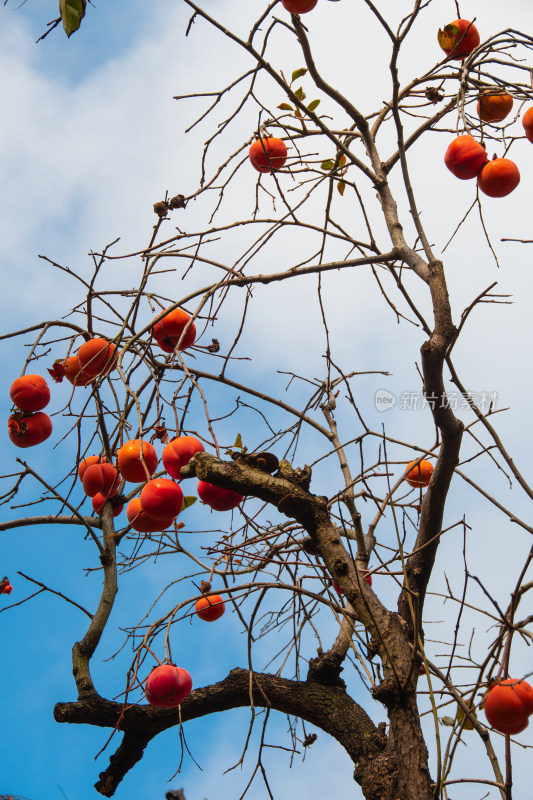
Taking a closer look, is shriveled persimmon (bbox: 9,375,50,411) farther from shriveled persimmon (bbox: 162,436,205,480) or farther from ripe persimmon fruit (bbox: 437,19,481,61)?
ripe persimmon fruit (bbox: 437,19,481,61)

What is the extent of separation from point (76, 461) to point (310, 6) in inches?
60.7

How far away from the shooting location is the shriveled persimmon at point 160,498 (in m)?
1.55

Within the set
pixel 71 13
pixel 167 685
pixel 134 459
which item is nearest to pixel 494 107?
pixel 71 13

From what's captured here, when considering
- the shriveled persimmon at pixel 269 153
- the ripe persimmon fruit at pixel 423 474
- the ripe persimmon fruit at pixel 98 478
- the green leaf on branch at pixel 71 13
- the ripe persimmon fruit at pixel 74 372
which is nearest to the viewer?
the green leaf on branch at pixel 71 13

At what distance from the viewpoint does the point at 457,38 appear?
7.43ft

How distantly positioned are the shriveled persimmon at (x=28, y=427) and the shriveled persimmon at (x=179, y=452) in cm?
65

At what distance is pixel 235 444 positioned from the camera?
181 centimetres

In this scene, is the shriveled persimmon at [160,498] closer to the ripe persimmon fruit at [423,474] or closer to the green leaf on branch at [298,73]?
the ripe persimmon fruit at [423,474]

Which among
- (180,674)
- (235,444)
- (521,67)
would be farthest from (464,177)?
(180,674)

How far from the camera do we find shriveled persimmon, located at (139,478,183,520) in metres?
1.55

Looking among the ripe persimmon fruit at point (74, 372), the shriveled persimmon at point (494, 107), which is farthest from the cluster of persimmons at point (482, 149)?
the ripe persimmon fruit at point (74, 372)

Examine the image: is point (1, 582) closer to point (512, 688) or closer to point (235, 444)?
point (235, 444)

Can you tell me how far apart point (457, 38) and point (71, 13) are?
140cm

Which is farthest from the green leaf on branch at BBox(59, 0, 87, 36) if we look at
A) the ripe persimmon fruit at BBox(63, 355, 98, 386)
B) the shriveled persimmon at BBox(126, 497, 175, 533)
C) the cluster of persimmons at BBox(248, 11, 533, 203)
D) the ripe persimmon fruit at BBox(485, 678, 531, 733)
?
the ripe persimmon fruit at BBox(485, 678, 531, 733)
